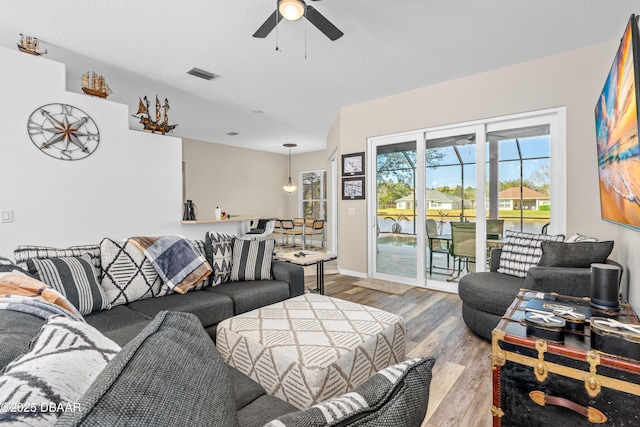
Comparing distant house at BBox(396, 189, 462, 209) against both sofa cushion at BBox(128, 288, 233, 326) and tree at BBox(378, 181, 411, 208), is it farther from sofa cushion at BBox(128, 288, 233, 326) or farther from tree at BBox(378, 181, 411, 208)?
sofa cushion at BBox(128, 288, 233, 326)

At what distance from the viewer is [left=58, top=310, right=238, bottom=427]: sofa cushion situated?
1.21 ft

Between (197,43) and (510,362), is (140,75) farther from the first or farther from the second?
(510,362)

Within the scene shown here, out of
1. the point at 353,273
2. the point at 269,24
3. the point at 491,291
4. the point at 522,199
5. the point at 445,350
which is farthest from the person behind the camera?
the point at 353,273

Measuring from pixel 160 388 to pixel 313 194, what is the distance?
8.96 meters

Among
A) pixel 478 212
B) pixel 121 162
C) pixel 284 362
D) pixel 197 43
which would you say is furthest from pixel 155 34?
pixel 478 212

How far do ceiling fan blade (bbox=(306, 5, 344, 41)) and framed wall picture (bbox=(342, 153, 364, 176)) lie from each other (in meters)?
2.65

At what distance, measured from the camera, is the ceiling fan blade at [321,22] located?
2.27 metres

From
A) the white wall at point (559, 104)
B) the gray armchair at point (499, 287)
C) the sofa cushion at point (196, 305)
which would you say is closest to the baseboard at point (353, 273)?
the gray armchair at point (499, 287)

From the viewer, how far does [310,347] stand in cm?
160

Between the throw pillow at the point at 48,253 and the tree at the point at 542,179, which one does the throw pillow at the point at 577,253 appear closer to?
the tree at the point at 542,179

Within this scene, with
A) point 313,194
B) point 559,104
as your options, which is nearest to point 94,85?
point 559,104

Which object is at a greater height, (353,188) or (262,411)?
(353,188)

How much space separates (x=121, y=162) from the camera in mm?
3666

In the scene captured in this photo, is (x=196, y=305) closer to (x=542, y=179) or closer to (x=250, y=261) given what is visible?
(x=250, y=261)
